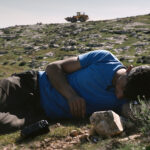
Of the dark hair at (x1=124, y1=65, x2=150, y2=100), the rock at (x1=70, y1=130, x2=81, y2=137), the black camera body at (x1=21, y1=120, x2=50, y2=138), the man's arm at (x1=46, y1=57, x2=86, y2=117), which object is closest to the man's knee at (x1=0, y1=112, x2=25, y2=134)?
the black camera body at (x1=21, y1=120, x2=50, y2=138)

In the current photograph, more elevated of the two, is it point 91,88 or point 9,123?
point 91,88

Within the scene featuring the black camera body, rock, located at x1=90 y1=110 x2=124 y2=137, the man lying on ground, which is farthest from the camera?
the man lying on ground

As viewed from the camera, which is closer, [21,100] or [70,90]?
[70,90]

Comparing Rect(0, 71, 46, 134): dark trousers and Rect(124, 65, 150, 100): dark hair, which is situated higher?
Rect(124, 65, 150, 100): dark hair

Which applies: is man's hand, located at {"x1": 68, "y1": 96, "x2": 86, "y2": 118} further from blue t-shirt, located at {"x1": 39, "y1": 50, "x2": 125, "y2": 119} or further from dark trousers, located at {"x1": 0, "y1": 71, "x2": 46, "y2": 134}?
dark trousers, located at {"x1": 0, "y1": 71, "x2": 46, "y2": 134}

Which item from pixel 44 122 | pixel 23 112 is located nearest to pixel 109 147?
pixel 44 122

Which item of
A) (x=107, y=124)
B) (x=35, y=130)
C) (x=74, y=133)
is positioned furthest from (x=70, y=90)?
(x=107, y=124)

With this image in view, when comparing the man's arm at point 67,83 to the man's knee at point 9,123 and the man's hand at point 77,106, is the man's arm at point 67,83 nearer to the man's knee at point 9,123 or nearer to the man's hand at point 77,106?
the man's hand at point 77,106

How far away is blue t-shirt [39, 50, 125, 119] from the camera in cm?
616

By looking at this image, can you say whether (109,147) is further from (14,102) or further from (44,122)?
(14,102)

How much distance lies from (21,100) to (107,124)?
216 cm

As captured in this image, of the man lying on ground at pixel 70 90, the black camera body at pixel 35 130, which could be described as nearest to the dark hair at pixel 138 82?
the man lying on ground at pixel 70 90

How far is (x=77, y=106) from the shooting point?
6.18m

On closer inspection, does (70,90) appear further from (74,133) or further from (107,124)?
(107,124)
